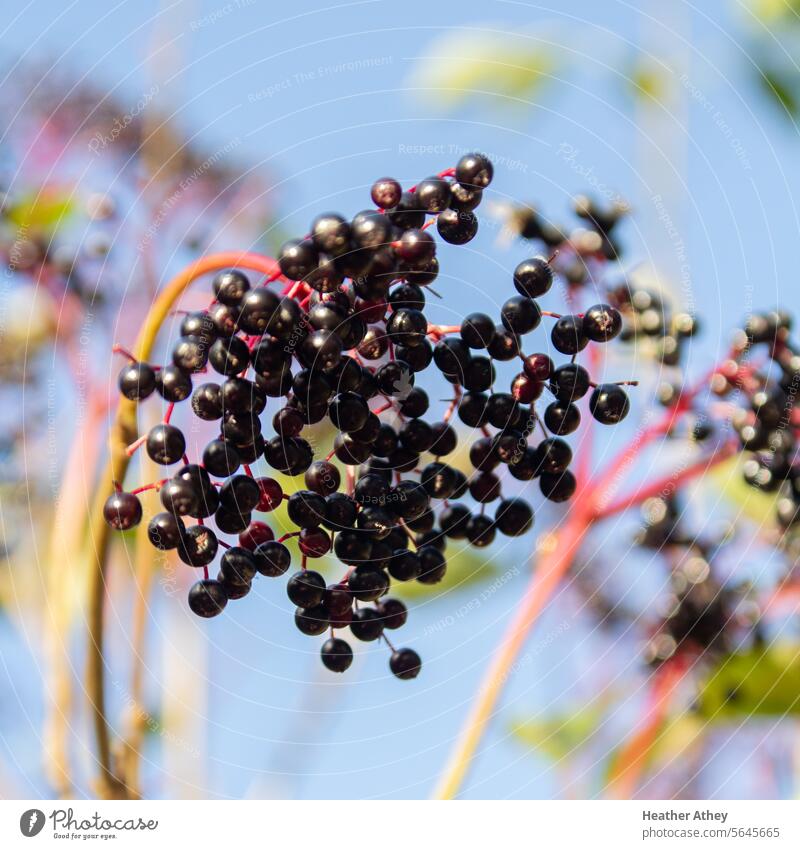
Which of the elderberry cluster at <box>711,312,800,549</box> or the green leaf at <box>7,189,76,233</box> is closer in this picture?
the elderberry cluster at <box>711,312,800,549</box>

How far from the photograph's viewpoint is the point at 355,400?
1.47 metres

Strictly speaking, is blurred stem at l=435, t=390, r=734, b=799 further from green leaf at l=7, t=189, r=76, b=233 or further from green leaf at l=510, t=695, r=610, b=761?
green leaf at l=7, t=189, r=76, b=233

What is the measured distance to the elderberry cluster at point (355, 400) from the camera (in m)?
1.42

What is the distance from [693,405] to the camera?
2.17 meters

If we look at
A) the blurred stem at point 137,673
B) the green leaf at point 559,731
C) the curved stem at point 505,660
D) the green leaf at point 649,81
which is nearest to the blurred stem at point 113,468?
the blurred stem at point 137,673

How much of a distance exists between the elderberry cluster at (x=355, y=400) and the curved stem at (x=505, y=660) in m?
0.30

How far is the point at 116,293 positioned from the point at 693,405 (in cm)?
149

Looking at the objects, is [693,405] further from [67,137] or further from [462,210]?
[67,137]

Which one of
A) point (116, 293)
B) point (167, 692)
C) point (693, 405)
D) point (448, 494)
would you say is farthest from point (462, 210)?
point (167, 692)

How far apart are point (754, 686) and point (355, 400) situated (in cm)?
141

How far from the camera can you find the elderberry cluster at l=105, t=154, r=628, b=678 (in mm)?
1424

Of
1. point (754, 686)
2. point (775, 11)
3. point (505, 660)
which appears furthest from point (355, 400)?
point (775, 11)

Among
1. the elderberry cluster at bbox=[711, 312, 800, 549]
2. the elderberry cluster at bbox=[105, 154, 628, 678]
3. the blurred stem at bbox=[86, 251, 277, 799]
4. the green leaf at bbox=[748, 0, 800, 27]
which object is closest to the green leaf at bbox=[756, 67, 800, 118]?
the green leaf at bbox=[748, 0, 800, 27]

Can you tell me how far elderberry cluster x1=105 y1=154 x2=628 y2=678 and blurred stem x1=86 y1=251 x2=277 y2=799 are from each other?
42 mm
